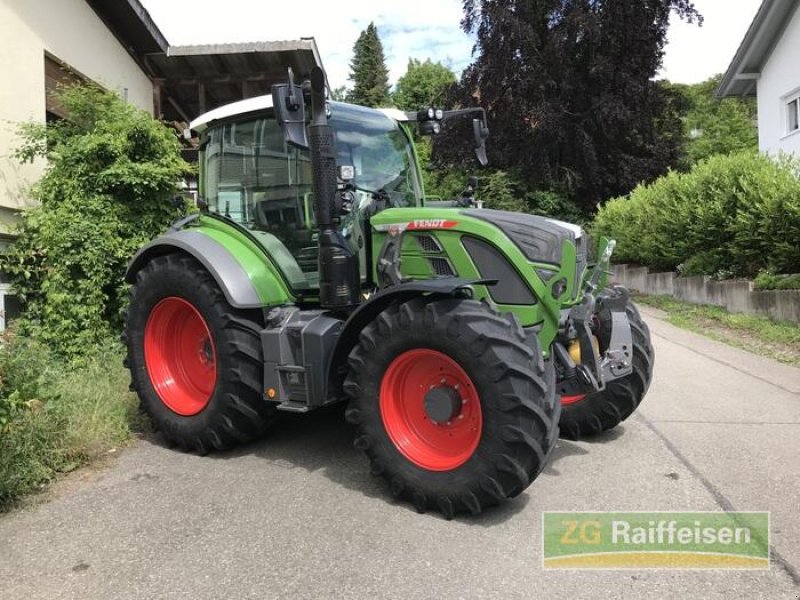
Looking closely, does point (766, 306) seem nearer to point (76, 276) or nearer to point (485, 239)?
point (485, 239)

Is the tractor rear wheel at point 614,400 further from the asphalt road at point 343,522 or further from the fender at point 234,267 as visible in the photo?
the fender at point 234,267

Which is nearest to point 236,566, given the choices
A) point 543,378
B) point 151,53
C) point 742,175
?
point 543,378

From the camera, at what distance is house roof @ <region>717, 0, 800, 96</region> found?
17.1 metres

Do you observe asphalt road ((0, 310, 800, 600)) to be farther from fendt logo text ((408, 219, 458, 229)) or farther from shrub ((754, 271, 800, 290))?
shrub ((754, 271, 800, 290))

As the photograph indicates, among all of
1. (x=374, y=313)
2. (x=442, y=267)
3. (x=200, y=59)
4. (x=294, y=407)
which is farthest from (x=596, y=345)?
(x=200, y=59)

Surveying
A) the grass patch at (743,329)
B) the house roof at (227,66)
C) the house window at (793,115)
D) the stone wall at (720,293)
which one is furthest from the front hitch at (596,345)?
the house window at (793,115)

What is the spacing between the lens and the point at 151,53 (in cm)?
1150

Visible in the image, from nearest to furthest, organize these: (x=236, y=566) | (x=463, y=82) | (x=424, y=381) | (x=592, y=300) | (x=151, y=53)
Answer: (x=236, y=566) < (x=424, y=381) < (x=592, y=300) < (x=151, y=53) < (x=463, y=82)

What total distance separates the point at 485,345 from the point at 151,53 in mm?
10453

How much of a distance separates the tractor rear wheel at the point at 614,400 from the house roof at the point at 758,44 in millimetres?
16328

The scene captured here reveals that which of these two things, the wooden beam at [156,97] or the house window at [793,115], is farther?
the house window at [793,115]

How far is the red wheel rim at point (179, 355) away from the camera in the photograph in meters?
4.93

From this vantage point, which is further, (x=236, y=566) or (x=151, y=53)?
(x=151, y=53)

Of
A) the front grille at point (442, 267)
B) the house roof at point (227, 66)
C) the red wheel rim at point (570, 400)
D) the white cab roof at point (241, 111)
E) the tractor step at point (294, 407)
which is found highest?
the house roof at point (227, 66)
